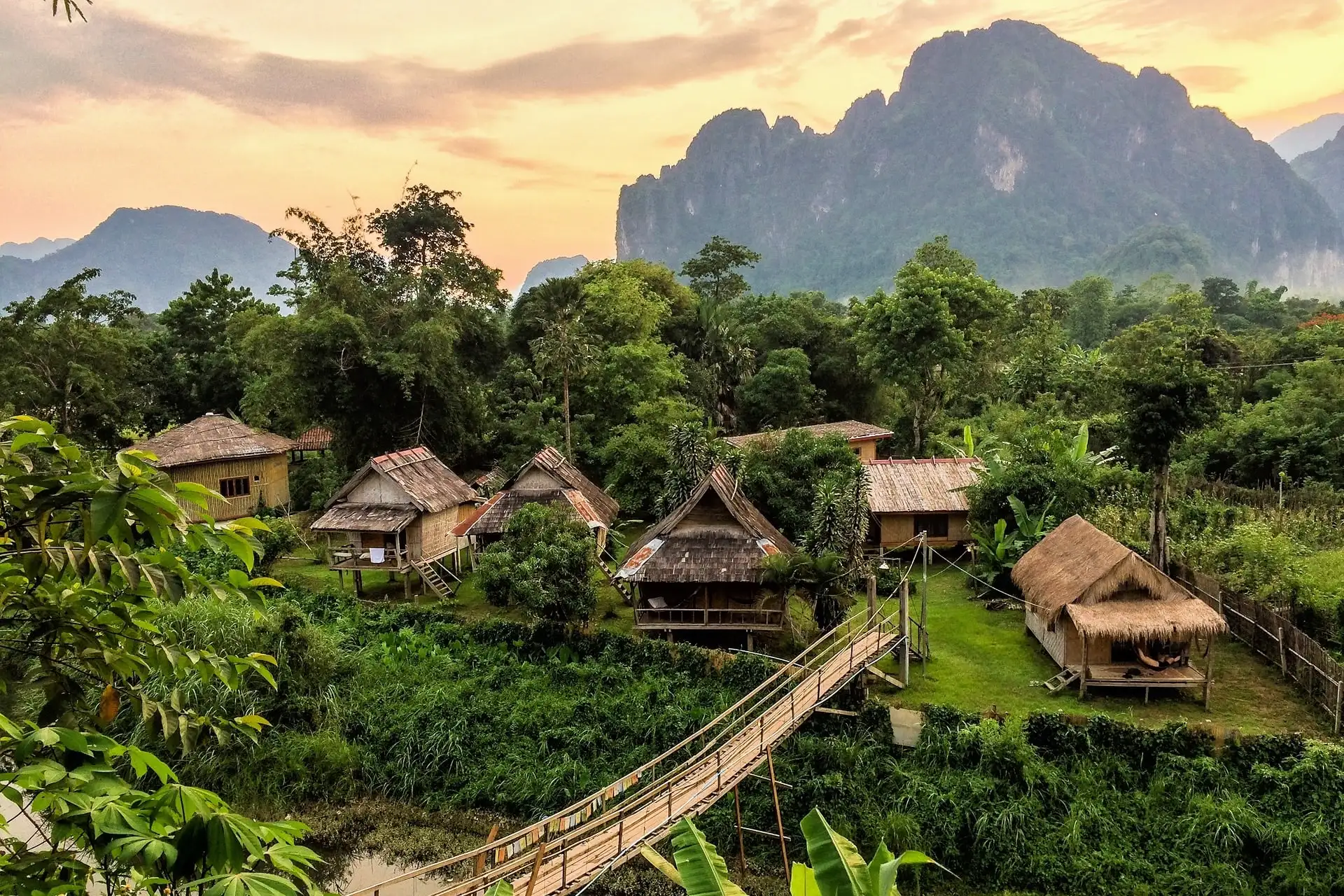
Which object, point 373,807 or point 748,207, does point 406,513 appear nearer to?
point 373,807

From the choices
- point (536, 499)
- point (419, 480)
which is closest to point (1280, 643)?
point (536, 499)

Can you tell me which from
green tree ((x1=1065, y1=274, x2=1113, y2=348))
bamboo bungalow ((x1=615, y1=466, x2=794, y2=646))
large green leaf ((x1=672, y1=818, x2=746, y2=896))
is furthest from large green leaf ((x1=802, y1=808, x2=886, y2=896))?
green tree ((x1=1065, y1=274, x2=1113, y2=348))

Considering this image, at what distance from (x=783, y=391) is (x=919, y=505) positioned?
1312cm

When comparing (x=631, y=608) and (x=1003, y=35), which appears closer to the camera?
(x=631, y=608)

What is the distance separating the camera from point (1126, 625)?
1366 cm

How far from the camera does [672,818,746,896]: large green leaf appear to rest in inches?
224

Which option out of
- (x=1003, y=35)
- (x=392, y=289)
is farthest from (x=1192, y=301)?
(x=1003, y=35)

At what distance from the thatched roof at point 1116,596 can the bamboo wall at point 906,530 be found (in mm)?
6040

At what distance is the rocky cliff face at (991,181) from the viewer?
126 meters

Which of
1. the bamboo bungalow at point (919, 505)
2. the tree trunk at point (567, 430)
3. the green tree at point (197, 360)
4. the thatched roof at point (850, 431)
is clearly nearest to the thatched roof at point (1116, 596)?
the bamboo bungalow at point (919, 505)

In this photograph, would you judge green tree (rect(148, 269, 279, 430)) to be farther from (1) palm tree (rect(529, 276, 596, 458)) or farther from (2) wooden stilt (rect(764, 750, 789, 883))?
(2) wooden stilt (rect(764, 750, 789, 883))

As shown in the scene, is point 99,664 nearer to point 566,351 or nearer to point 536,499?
point 536,499

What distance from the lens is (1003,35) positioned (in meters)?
154

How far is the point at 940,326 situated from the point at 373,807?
914 inches
